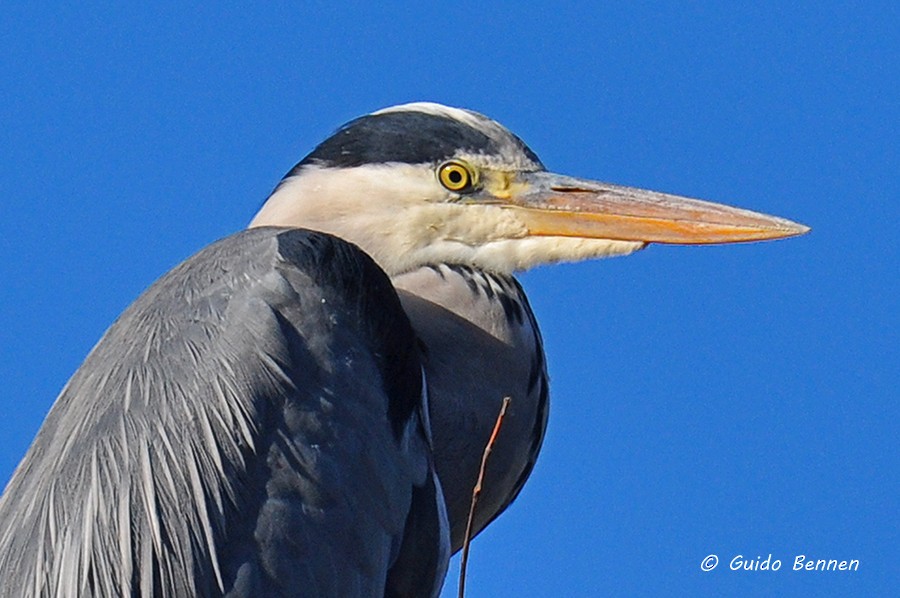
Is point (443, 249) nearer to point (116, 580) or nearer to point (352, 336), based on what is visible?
point (352, 336)

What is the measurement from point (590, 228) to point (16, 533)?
4.61 feet

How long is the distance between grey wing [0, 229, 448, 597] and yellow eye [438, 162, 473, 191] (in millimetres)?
454

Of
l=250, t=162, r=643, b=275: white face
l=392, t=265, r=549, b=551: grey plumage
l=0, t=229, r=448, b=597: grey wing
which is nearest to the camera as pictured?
l=0, t=229, r=448, b=597: grey wing

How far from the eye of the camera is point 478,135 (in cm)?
394

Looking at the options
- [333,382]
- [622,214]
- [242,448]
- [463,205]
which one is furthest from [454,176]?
[242,448]

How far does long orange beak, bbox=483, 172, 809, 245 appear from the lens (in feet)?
12.9

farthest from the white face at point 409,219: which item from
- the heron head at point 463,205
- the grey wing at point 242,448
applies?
the grey wing at point 242,448

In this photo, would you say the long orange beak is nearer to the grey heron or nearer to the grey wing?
the grey heron

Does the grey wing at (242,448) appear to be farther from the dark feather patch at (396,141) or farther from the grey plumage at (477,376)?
the dark feather patch at (396,141)

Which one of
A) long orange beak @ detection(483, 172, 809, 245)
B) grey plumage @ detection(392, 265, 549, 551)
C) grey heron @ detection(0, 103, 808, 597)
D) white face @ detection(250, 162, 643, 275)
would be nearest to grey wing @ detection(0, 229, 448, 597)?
grey heron @ detection(0, 103, 808, 597)

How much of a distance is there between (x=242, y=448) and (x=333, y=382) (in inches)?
9.3

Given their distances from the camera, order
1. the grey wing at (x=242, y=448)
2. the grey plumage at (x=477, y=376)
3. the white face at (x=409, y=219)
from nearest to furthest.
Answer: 1. the grey wing at (x=242, y=448)
2. the grey plumage at (x=477, y=376)
3. the white face at (x=409, y=219)

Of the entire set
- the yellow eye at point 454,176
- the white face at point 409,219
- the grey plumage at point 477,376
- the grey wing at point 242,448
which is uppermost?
the yellow eye at point 454,176

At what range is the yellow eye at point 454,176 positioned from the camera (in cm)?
391
